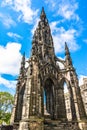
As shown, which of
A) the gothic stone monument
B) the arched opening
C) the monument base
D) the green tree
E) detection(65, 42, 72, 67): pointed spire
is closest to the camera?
the monument base

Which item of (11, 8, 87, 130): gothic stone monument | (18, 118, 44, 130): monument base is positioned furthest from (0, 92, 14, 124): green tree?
(18, 118, 44, 130): monument base

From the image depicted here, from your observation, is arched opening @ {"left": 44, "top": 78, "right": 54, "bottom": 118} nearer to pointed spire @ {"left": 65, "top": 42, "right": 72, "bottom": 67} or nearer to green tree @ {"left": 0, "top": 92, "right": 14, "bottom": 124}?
pointed spire @ {"left": 65, "top": 42, "right": 72, "bottom": 67}

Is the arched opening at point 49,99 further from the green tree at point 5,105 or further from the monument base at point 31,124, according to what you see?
the green tree at point 5,105

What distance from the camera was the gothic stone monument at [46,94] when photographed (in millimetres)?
15998

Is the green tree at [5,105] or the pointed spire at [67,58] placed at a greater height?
the pointed spire at [67,58]

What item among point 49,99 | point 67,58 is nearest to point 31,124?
point 49,99

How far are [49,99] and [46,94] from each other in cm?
115

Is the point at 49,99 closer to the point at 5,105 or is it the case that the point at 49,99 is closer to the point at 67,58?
the point at 67,58

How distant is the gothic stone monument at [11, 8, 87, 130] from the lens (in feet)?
52.5

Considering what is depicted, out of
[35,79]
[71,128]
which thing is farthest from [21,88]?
[71,128]

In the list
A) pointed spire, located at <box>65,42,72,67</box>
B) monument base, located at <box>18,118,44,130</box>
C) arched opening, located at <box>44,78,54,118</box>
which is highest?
pointed spire, located at <box>65,42,72,67</box>

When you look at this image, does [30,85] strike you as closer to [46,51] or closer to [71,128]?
[71,128]

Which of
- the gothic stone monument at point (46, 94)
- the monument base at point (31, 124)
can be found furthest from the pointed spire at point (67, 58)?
the monument base at point (31, 124)

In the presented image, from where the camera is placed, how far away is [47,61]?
23.8m
